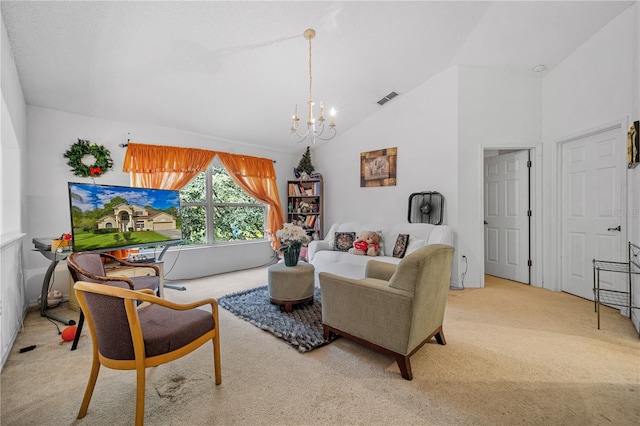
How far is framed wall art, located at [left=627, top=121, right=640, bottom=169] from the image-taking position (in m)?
2.35

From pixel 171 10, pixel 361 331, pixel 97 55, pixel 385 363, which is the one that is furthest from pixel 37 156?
pixel 385 363

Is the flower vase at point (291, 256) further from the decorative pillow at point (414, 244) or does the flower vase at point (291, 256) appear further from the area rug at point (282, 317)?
Answer: the decorative pillow at point (414, 244)

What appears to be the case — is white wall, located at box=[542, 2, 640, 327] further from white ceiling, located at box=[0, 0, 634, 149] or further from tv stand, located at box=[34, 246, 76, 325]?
tv stand, located at box=[34, 246, 76, 325]

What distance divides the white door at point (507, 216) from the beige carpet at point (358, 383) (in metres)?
1.47

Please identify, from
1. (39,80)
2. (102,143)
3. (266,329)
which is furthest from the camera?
(102,143)

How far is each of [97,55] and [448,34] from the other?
11.6 ft

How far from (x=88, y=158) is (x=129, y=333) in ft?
10.0

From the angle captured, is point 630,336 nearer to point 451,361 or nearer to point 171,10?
point 451,361

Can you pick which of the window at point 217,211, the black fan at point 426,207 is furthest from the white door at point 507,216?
the window at point 217,211

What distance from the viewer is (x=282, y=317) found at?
2.63 m

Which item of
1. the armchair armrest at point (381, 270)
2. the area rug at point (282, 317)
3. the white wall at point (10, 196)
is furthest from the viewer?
the armchair armrest at point (381, 270)

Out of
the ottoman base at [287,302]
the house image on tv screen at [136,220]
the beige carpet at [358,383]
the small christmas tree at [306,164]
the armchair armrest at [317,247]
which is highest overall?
the small christmas tree at [306,164]

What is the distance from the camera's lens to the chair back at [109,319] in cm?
130

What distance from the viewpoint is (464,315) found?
108 inches
